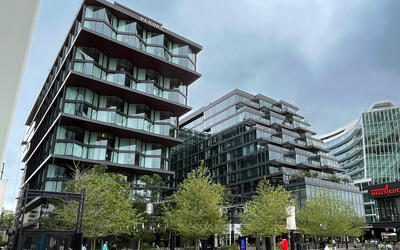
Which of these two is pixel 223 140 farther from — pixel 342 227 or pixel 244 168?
pixel 342 227

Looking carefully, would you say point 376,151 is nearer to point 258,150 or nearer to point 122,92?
point 258,150

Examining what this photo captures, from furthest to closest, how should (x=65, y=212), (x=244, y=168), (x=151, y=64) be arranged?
(x=244, y=168), (x=151, y=64), (x=65, y=212)

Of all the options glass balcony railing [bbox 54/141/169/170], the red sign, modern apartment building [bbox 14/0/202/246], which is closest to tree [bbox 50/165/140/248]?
glass balcony railing [bbox 54/141/169/170]

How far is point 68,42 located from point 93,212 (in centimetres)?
3569

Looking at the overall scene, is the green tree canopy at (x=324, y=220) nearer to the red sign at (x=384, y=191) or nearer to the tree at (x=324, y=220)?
the tree at (x=324, y=220)

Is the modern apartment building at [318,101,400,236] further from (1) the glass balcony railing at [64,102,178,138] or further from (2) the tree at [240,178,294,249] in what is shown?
(1) the glass balcony railing at [64,102,178,138]

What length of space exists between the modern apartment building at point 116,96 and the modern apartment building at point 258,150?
26869mm

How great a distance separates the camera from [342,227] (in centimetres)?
4694

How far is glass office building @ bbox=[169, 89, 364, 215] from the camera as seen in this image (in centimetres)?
7194

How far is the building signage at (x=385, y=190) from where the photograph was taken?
63.4 m

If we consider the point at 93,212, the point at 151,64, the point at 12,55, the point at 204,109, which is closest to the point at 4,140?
the point at 12,55

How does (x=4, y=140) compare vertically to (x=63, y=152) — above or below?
below

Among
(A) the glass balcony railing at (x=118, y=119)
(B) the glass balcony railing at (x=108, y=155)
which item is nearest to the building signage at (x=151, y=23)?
(A) the glass balcony railing at (x=118, y=119)

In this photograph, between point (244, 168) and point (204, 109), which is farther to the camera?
point (204, 109)
